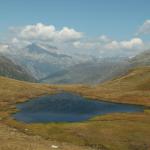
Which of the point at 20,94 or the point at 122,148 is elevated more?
the point at 20,94

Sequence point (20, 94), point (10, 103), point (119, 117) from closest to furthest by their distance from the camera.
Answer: point (119, 117)
point (10, 103)
point (20, 94)

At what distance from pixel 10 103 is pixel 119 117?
230ft

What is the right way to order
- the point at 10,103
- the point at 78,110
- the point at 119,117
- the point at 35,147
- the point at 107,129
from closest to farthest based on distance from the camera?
1. the point at 35,147
2. the point at 107,129
3. the point at 119,117
4. the point at 78,110
5. the point at 10,103

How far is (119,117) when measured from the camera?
385ft

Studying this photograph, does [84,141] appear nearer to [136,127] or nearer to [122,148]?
[122,148]

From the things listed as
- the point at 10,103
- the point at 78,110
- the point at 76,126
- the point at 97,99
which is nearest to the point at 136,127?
the point at 76,126

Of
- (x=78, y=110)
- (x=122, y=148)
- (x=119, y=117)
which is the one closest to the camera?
(x=122, y=148)

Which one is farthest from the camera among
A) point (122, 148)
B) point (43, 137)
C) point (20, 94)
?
point (20, 94)

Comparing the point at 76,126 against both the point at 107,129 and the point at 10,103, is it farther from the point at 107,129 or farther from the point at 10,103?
the point at 10,103

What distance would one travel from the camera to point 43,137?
8119cm

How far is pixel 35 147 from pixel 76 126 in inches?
1103

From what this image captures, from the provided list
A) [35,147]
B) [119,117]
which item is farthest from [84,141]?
[119,117]

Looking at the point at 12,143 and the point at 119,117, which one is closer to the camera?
the point at 12,143

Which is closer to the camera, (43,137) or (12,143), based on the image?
(12,143)
